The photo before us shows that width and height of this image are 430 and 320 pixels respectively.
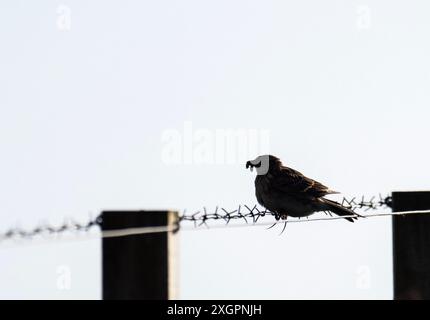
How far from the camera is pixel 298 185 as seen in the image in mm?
11359

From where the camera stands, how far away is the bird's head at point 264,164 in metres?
11.4

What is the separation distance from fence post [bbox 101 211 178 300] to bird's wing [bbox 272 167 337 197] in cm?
569

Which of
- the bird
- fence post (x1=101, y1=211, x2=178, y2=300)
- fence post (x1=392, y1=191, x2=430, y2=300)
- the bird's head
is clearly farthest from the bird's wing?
fence post (x1=101, y1=211, x2=178, y2=300)

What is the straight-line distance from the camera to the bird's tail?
31.4 feet

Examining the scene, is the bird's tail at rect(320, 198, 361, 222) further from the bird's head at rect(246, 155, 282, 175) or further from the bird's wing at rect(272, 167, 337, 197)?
the bird's head at rect(246, 155, 282, 175)

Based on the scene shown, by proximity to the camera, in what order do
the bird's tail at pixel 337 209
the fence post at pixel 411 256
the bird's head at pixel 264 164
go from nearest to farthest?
the fence post at pixel 411 256 < the bird's tail at pixel 337 209 < the bird's head at pixel 264 164

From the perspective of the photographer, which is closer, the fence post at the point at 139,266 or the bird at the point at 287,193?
the fence post at the point at 139,266

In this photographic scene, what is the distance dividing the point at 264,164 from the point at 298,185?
464mm

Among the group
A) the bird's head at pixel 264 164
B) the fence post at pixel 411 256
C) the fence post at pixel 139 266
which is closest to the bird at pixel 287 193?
the bird's head at pixel 264 164

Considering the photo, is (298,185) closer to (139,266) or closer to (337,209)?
(337,209)

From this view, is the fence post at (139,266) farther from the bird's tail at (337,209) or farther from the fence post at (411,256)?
the bird's tail at (337,209)

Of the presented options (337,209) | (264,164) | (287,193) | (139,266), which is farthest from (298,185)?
(139,266)

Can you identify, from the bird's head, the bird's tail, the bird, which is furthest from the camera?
the bird's head
